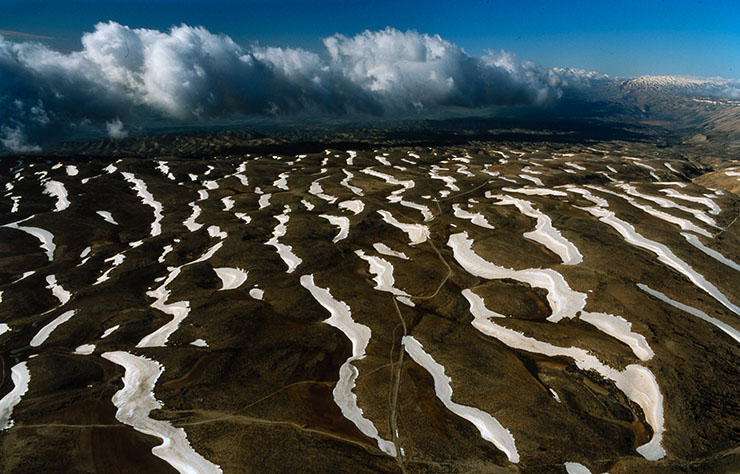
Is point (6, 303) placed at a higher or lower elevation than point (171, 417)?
lower

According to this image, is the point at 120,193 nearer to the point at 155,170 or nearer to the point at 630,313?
the point at 155,170

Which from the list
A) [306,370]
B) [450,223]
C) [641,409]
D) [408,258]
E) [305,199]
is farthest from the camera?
[305,199]

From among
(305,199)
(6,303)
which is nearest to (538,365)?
(6,303)

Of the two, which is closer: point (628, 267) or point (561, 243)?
point (628, 267)

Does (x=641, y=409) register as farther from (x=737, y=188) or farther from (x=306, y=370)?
(x=737, y=188)

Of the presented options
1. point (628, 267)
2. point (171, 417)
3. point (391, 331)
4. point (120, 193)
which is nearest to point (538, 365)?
point (391, 331)

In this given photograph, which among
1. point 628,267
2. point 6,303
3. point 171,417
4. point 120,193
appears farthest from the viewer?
point 120,193

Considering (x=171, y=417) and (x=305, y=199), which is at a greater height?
(x=171, y=417)

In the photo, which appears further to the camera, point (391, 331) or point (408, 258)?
point (408, 258)

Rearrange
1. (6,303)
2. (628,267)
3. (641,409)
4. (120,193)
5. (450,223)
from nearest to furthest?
(641,409)
(6,303)
(628,267)
(450,223)
(120,193)
